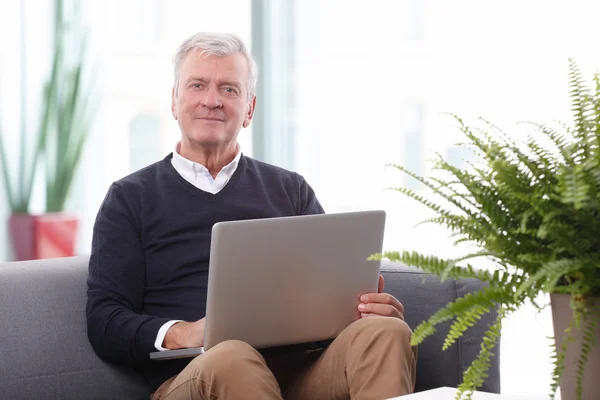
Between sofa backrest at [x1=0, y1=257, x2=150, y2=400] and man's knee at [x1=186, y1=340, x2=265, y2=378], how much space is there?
1.23ft

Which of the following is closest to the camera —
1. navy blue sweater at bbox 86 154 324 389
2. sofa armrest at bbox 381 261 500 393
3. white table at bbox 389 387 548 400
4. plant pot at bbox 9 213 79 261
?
white table at bbox 389 387 548 400

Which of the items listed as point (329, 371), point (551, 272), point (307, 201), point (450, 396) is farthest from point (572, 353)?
point (307, 201)

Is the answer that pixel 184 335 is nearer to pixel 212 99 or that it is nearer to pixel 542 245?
pixel 212 99

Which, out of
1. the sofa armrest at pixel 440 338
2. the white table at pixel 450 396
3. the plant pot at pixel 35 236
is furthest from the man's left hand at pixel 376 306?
the plant pot at pixel 35 236

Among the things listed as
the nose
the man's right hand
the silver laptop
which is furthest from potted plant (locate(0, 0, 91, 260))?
the silver laptop

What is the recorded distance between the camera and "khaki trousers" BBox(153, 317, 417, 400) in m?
1.69

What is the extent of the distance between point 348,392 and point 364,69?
2675 millimetres

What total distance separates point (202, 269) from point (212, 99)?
489 millimetres

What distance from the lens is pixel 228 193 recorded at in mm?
2291

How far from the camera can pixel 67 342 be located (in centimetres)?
197

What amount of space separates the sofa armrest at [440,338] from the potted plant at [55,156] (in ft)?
6.55

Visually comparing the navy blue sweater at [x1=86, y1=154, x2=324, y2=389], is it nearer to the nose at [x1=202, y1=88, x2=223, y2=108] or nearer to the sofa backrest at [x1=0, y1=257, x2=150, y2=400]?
the sofa backrest at [x1=0, y1=257, x2=150, y2=400]

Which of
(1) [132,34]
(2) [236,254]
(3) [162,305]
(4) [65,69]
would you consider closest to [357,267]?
(2) [236,254]

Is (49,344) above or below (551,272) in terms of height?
below
